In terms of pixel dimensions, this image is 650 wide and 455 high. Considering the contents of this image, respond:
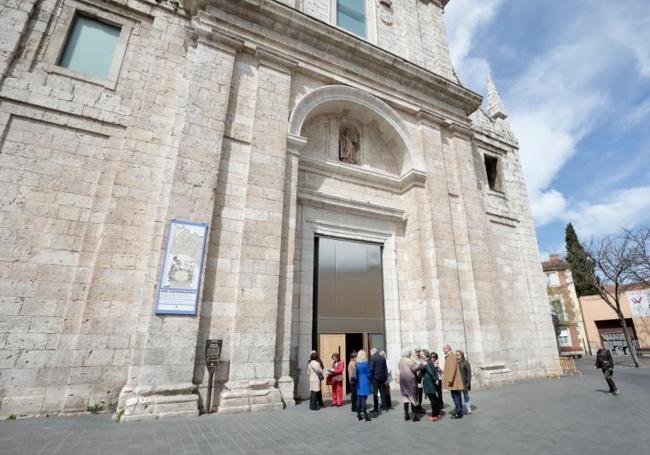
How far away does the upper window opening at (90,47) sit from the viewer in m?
7.81

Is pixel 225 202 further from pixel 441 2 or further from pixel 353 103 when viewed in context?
pixel 441 2

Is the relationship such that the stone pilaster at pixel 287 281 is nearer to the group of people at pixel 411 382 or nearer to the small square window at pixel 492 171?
the group of people at pixel 411 382

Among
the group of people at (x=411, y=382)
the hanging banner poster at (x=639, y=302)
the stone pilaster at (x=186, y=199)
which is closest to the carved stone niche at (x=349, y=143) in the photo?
the stone pilaster at (x=186, y=199)

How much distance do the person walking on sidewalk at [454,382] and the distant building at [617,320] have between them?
3081 cm

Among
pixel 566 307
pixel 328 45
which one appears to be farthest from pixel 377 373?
pixel 566 307

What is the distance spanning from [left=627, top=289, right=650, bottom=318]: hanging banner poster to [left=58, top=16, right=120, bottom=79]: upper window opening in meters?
39.9

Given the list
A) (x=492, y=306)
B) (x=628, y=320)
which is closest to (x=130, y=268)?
(x=492, y=306)

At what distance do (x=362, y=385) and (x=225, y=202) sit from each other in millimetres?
4984

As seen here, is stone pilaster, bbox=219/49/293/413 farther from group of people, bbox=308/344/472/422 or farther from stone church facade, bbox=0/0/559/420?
group of people, bbox=308/344/472/422

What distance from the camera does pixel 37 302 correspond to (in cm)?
611

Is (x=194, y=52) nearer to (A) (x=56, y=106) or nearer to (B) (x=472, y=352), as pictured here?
(A) (x=56, y=106)

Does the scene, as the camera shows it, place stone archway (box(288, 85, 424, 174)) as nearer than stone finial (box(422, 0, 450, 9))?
Yes

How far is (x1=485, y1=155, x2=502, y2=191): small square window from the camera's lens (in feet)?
48.9

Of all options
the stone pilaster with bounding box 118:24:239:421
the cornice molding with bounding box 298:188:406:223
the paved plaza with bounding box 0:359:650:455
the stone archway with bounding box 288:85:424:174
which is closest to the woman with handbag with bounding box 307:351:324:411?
the paved plaza with bounding box 0:359:650:455
